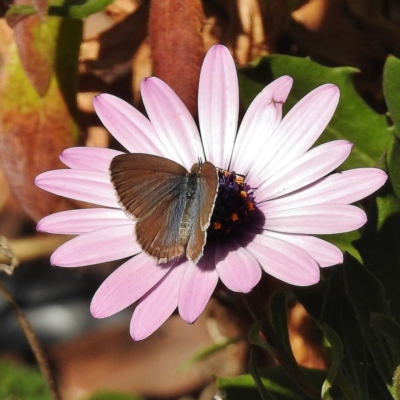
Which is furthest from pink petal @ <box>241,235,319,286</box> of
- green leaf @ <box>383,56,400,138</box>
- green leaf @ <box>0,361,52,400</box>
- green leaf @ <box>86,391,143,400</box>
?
green leaf @ <box>0,361,52,400</box>

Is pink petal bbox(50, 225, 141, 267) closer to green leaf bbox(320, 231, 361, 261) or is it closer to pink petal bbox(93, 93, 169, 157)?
pink petal bbox(93, 93, 169, 157)

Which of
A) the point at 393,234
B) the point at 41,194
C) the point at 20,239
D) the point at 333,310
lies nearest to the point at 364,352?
the point at 333,310

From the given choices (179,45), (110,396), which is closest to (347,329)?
(179,45)

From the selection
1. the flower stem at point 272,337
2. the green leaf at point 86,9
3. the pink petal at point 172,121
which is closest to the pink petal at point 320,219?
the flower stem at point 272,337

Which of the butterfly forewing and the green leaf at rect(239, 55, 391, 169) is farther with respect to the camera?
the green leaf at rect(239, 55, 391, 169)

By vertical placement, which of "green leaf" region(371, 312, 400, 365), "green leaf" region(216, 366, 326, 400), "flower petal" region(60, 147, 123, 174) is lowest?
"green leaf" region(216, 366, 326, 400)

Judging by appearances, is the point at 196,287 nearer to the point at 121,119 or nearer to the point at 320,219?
the point at 320,219

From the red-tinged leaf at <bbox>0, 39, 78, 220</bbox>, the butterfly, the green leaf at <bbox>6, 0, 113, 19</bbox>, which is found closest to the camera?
the butterfly
